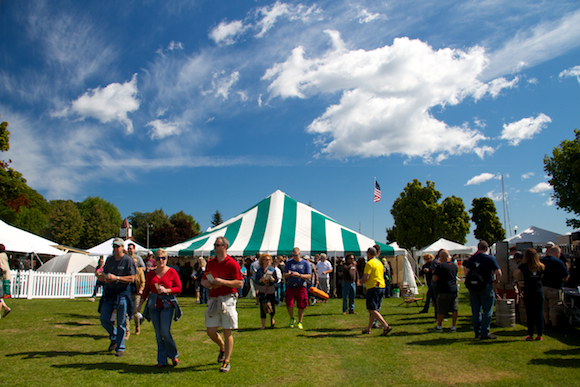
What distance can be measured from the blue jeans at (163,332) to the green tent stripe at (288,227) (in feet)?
34.2

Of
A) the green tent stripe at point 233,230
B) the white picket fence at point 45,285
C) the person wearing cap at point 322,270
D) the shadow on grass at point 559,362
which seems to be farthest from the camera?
the green tent stripe at point 233,230

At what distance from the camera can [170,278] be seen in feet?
16.3

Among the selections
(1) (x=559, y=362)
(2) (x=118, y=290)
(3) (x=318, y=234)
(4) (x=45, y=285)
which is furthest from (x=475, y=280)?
(4) (x=45, y=285)

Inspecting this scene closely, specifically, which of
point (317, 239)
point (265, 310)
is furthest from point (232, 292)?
point (317, 239)

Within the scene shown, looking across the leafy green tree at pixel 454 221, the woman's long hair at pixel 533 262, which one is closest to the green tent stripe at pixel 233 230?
the woman's long hair at pixel 533 262

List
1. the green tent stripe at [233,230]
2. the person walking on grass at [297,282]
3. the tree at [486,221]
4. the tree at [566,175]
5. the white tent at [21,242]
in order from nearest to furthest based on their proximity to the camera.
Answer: the person walking on grass at [297,282]
the green tent stripe at [233,230]
the white tent at [21,242]
the tree at [566,175]
the tree at [486,221]

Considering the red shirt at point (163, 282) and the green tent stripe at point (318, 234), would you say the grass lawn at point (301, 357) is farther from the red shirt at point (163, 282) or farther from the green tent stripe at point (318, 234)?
the green tent stripe at point (318, 234)

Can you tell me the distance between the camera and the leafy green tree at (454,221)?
34969 millimetres

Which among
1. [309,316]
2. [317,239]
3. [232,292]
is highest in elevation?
[317,239]

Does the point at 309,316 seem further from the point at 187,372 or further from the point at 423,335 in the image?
the point at 187,372

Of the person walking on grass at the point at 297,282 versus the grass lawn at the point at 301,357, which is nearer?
the grass lawn at the point at 301,357

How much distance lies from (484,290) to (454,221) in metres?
31.0

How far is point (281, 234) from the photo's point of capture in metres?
16.4

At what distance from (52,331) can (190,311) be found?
3.90m
